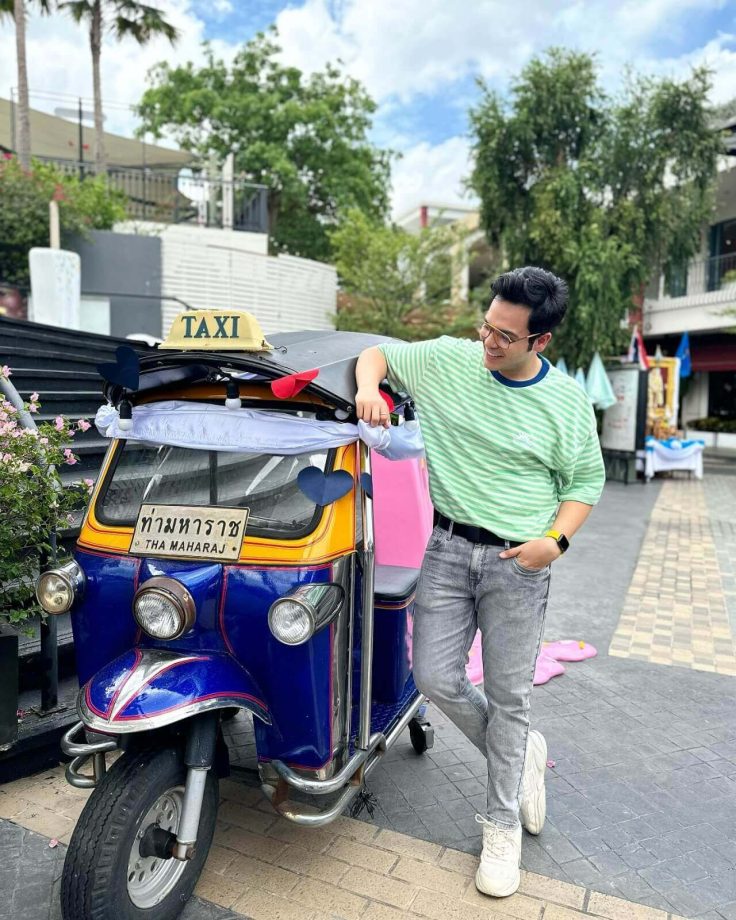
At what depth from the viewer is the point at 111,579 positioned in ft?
8.16

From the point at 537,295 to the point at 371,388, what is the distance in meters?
0.63

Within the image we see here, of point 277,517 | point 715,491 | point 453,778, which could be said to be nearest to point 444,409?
point 277,517

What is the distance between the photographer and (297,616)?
2227mm

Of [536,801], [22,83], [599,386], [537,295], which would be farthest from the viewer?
[22,83]

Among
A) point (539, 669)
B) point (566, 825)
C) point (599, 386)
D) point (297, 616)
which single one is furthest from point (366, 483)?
point (599, 386)

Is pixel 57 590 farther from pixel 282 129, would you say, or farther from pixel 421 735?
pixel 282 129

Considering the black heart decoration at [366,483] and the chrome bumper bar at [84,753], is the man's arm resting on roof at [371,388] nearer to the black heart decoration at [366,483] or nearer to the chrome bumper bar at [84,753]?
the black heart decoration at [366,483]

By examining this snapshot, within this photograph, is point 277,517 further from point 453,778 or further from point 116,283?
point 116,283

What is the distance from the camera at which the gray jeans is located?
98.5 inches

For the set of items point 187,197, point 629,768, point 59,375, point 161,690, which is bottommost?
point 629,768

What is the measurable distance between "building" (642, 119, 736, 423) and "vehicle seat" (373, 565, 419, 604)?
1831cm

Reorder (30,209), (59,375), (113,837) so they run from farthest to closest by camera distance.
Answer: (30,209), (59,375), (113,837)

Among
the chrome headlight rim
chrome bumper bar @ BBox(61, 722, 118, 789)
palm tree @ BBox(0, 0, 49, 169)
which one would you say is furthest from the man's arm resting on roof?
palm tree @ BBox(0, 0, 49, 169)

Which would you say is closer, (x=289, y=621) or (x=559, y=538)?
(x=289, y=621)
